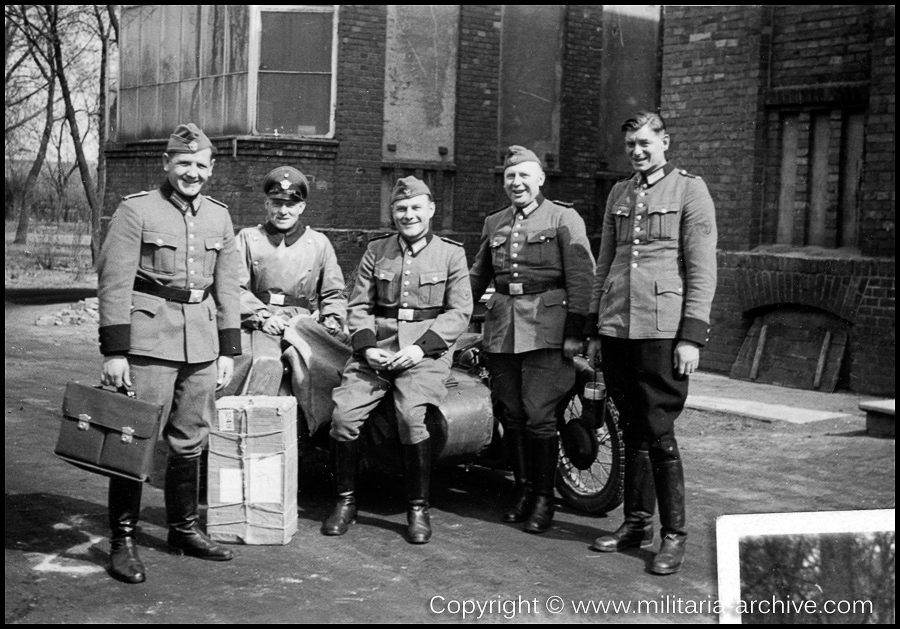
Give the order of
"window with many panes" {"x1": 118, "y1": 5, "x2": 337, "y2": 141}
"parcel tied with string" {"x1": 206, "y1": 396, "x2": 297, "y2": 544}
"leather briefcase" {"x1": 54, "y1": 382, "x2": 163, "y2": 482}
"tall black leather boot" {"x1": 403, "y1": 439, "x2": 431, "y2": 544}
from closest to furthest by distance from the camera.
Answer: "leather briefcase" {"x1": 54, "y1": 382, "x2": 163, "y2": 482}
"parcel tied with string" {"x1": 206, "y1": 396, "x2": 297, "y2": 544}
"tall black leather boot" {"x1": 403, "y1": 439, "x2": 431, "y2": 544}
"window with many panes" {"x1": 118, "y1": 5, "x2": 337, "y2": 141}

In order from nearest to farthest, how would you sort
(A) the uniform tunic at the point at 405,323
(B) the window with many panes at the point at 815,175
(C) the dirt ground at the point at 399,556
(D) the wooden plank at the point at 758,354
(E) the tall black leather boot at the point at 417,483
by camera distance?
(C) the dirt ground at the point at 399,556 < (E) the tall black leather boot at the point at 417,483 < (A) the uniform tunic at the point at 405,323 < (B) the window with many panes at the point at 815,175 < (D) the wooden plank at the point at 758,354

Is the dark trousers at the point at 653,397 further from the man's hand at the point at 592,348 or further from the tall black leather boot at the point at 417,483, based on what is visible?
the tall black leather boot at the point at 417,483

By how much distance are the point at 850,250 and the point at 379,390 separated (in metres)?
Answer: 6.67

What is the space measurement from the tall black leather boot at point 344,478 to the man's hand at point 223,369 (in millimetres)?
731

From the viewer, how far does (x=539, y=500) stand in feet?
19.3

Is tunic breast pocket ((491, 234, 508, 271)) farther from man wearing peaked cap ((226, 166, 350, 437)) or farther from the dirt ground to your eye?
the dirt ground

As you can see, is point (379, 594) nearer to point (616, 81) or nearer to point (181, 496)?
point (181, 496)

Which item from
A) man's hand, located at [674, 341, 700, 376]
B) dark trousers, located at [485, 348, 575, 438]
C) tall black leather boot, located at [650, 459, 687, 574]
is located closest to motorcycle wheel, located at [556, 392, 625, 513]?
dark trousers, located at [485, 348, 575, 438]

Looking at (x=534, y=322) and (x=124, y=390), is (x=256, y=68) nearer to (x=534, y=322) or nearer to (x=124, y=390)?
(x=534, y=322)

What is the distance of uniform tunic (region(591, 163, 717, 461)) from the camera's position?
5.21 metres

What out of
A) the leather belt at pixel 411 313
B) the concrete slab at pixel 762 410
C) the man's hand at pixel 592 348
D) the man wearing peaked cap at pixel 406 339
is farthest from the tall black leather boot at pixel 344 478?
the concrete slab at pixel 762 410

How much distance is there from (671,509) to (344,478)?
178cm

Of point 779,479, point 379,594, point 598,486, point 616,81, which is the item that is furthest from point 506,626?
point 616,81

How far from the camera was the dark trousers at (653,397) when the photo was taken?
5238mm
